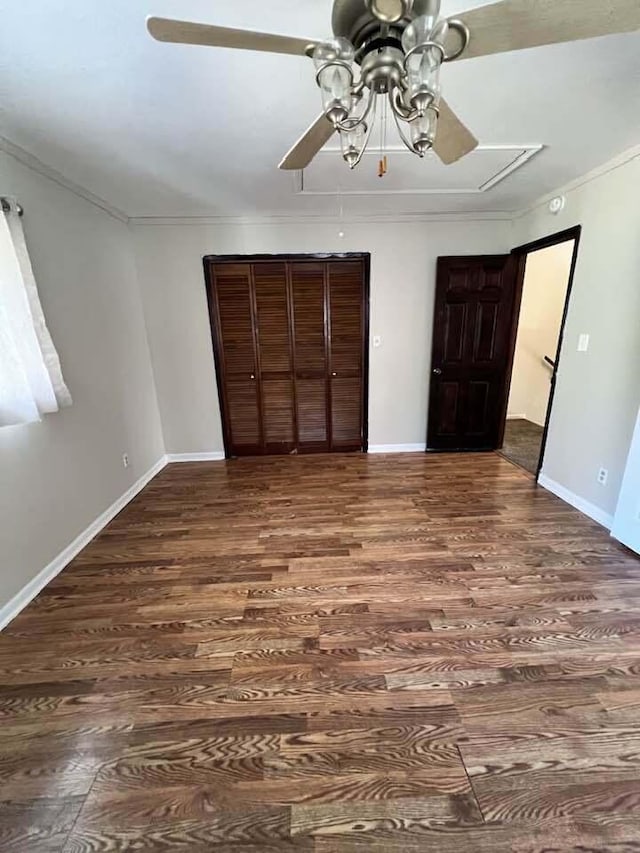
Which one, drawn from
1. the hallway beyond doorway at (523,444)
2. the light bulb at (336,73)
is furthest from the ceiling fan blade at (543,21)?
the hallway beyond doorway at (523,444)

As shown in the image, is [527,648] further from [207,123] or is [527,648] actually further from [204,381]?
[204,381]

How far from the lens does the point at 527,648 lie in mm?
1512

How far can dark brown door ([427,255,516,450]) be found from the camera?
134 inches

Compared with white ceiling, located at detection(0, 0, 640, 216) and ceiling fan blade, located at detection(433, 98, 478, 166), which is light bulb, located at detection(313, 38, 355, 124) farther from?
white ceiling, located at detection(0, 0, 640, 216)

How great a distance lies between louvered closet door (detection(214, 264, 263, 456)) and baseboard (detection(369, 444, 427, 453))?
1.32m

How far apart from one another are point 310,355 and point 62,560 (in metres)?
2.66

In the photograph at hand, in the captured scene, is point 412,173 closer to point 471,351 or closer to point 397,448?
point 471,351

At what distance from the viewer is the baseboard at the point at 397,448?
12.8 ft

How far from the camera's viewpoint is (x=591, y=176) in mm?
2432

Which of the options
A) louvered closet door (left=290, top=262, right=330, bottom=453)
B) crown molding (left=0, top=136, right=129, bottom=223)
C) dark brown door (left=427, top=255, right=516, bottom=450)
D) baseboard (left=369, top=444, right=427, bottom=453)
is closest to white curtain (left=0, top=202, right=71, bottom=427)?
crown molding (left=0, top=136, right=129, bottom=223)

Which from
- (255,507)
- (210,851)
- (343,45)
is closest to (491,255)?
(343,45)

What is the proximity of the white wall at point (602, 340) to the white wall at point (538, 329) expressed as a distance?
1.93m

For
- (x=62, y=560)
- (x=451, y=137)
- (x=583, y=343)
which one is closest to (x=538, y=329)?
(x=583, y=343)

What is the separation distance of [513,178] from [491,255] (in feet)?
2.90
